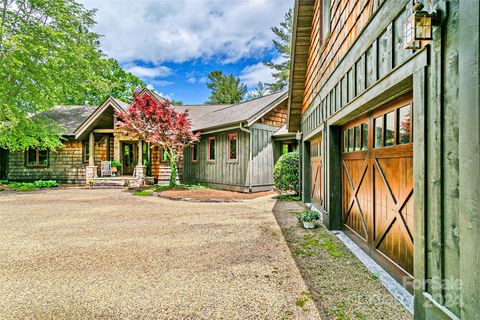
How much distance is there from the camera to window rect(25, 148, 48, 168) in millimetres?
15452

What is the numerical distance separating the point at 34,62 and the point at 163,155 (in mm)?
8122

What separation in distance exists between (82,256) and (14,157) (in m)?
16.9

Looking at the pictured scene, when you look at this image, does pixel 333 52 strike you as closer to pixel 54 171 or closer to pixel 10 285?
pixel 10 285

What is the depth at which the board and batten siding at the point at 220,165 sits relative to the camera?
36.1ft

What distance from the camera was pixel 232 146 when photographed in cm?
1170

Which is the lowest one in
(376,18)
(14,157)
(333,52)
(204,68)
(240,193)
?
(240,193)

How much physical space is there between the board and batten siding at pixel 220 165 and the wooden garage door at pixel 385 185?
23.1 ft

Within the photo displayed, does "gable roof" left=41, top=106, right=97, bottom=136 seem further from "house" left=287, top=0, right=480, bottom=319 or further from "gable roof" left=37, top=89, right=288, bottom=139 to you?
"house" left=287, top=0, right=480, bottom=319

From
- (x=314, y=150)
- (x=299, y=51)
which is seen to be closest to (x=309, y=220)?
(x=314, y=150)

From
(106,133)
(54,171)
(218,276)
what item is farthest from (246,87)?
(218,276)

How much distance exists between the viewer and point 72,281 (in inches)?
112

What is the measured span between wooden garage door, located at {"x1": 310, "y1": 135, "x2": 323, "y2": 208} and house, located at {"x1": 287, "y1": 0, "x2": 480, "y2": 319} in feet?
4.64

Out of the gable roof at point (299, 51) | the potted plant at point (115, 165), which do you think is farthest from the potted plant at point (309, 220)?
the potted plant at point (115, 165)

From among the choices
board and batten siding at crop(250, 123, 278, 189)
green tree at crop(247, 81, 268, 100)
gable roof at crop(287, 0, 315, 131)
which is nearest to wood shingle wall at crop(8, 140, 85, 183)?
board and batten siding at crop(250, 123, 278, 189)
